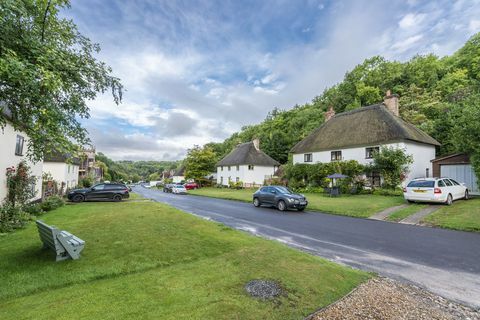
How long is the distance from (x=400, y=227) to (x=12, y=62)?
1362 centimetres

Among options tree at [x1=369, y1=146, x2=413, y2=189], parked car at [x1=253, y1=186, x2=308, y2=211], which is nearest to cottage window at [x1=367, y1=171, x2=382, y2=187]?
tree at [x1=369, y1=146, x2=413, y2=189]

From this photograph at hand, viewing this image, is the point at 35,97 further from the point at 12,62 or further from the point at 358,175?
the point at 358,175

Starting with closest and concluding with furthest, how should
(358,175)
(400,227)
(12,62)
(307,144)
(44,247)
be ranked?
1. (12,62)
2. (44,247)
3. (400,227)
4. (358,175)
5. (307,144)

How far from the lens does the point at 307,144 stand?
106 feet

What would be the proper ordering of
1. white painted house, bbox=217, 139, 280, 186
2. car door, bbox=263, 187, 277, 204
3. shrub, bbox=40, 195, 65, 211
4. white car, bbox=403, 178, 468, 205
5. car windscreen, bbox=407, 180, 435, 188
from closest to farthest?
white car, bbox=403, 178, 468, 205, car windscreen, bbox=407, 180, 435, 188, shrub, bbox=40, 195, 65, 211, car door, bbox=263, 187, 277, 204, white painted house, bbox=217, 139, 280, 186

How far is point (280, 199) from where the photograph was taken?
53.2 ft

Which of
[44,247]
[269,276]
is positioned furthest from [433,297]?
[44,247]

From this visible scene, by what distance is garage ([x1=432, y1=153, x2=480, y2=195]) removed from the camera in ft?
64.2

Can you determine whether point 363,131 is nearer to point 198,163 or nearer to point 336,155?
point 336,155

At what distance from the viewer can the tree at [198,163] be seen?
49938 millimetres

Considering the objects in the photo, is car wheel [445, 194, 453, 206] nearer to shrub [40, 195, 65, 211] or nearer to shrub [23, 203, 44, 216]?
shrub [23, 203, 44, 216]

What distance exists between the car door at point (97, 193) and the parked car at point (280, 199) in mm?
14102

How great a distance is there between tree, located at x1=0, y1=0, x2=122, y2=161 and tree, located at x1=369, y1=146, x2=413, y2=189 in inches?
904

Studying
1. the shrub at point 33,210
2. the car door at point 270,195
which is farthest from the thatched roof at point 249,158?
the shrub at point 33,210
